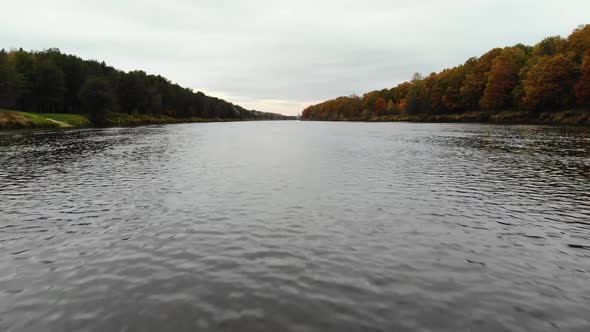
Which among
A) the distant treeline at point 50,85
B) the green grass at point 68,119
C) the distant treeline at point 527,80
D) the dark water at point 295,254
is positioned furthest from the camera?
the green grass at point 68,119

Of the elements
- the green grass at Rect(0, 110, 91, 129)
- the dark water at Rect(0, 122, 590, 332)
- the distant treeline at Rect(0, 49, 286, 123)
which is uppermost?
the distant treeline at Rect(0, 49, 286, 123)

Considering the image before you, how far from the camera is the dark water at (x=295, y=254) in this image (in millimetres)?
10078

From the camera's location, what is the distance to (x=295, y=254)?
1445 centimetres

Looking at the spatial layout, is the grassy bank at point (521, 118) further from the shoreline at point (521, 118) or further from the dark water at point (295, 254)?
the dark water at point (295, 254)

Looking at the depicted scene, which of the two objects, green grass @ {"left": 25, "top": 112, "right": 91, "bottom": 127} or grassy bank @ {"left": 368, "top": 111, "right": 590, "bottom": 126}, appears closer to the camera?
grassy bank @ {"left": 368, "top": 111, "right": 590, "bottom": 126}

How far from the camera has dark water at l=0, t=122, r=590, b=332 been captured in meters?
10.1

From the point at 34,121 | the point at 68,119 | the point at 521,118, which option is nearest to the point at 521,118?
the point at 521,118

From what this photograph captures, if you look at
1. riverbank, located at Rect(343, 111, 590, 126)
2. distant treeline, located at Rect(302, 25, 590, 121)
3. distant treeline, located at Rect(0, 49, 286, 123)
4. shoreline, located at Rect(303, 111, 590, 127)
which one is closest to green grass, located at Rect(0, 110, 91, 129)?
distant treeline, located at Rect(0, 49, 286, 123)

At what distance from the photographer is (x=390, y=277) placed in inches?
487

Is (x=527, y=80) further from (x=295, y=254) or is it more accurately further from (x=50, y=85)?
(x=50, y=85)

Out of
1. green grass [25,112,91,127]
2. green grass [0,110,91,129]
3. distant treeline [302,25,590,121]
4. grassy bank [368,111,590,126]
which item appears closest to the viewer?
green grass [0,110,91,129]

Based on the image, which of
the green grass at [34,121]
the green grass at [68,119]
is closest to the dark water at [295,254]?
the green grass at [34,121]

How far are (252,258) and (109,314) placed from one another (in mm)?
5435

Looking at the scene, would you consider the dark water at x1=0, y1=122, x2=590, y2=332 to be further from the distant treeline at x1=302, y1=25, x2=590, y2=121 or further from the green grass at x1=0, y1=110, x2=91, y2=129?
the distant treeline at x1=302, y1=25, x2=590, y2=121
